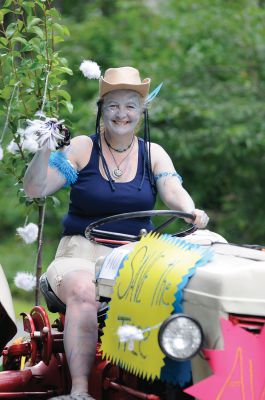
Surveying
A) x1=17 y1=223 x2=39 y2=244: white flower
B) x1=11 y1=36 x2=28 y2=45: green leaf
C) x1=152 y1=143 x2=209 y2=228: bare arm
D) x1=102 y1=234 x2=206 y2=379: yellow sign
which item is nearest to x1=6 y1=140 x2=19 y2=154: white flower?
x1=17 y1=223 x2=39 y2=244: white flower

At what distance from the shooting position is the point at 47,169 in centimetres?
523

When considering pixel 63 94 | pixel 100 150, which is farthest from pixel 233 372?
pixel 63 94

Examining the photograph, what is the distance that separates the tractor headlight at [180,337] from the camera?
13.1 ft

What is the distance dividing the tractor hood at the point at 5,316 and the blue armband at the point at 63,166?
668 mm

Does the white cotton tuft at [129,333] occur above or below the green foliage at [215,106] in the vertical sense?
below

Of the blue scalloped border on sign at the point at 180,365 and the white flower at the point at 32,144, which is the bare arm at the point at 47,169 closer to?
the white flower at the point at 32,144

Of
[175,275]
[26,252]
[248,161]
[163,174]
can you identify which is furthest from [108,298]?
[26,252]

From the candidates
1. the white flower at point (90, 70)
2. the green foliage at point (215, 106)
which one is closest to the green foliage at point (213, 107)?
the green foliage at point (215, 106)

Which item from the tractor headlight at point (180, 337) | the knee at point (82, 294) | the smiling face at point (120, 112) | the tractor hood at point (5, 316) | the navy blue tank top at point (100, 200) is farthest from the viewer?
the smiling face at point (120, 112)

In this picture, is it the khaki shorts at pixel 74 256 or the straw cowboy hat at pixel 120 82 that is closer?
the khaki shorts at pixel 74 256

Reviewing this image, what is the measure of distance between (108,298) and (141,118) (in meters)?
1.42

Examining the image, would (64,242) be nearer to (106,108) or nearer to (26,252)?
(106,108)

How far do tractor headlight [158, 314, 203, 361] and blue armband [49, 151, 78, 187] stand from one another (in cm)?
151

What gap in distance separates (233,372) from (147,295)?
0.52 meters
